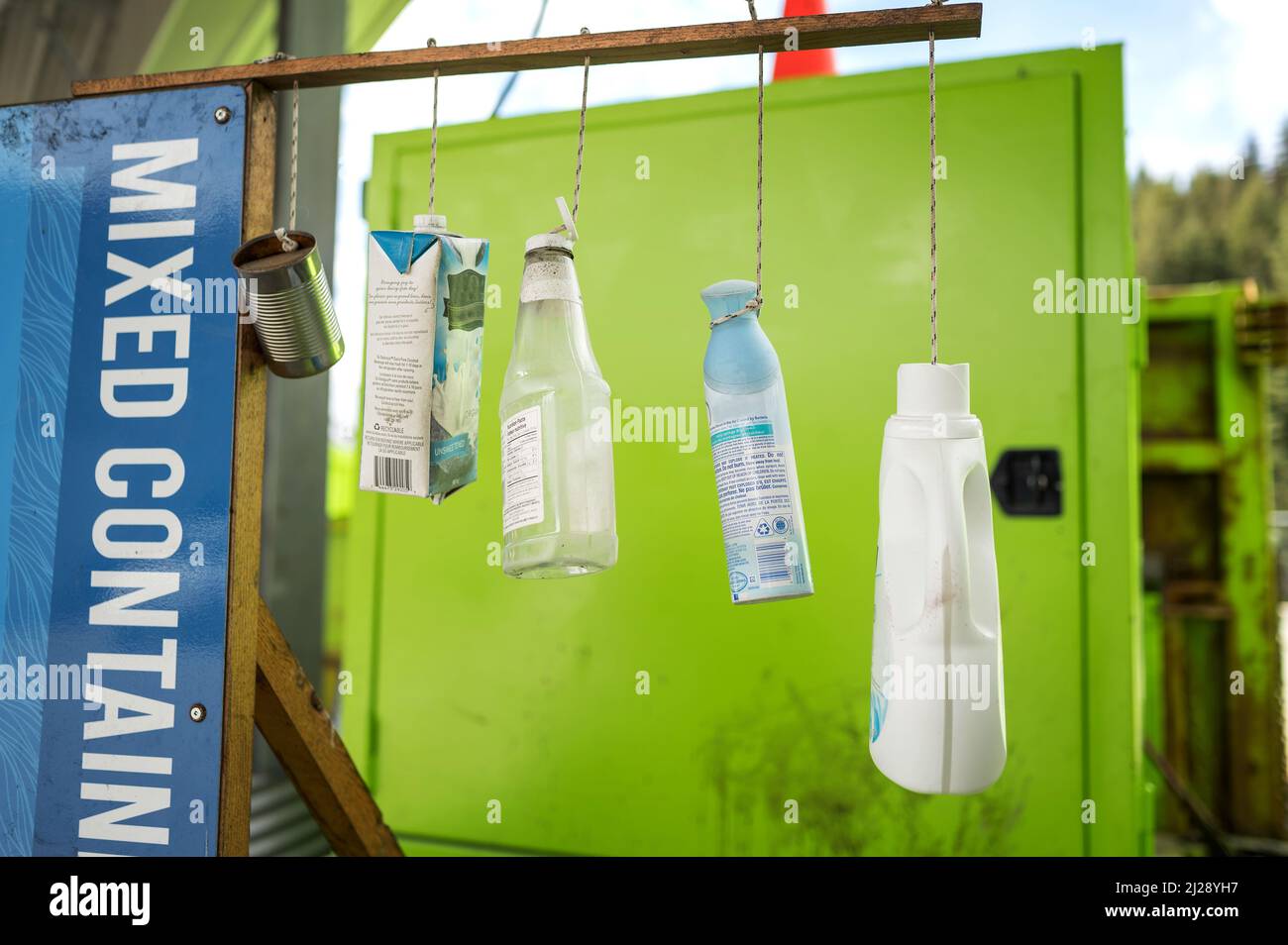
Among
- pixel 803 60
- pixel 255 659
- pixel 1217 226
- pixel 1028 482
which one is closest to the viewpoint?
pixel 255 659

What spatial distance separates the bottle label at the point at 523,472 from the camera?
90 centimetres

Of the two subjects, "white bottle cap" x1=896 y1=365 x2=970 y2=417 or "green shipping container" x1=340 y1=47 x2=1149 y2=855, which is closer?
"white bottle cap" x1=896 y1=365 x2=970 y2=417

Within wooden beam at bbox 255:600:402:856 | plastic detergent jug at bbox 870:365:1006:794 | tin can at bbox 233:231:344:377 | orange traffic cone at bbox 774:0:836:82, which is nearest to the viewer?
plastic detergent jug at bbox 870:365:1006:794

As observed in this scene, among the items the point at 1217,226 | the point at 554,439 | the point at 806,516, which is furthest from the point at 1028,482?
the point at 1217,226

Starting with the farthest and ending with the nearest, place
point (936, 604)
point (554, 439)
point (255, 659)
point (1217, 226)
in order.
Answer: point (1217, 226)
point (255, 659)
point (554, 439)
point (936, 604)

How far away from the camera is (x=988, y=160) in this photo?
4.58ft

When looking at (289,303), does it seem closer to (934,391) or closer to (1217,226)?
(934,391)

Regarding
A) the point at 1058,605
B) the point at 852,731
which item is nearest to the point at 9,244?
the point at 852,731

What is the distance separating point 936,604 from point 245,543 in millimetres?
766

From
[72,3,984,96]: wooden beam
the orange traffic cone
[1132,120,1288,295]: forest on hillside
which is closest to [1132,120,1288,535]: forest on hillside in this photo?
[1132,120,1288,295]: forest on hillside

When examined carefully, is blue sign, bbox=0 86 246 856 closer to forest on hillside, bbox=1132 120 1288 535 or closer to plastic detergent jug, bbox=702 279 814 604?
plastic detergent jug, bbox=702 279 814 604

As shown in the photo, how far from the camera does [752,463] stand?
2.98 ft

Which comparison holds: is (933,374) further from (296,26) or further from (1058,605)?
(296,26)

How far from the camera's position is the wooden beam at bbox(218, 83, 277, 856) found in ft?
3.28
